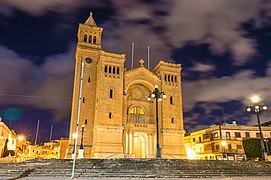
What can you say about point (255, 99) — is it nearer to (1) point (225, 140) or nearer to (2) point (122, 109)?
(2) point (122, 109)

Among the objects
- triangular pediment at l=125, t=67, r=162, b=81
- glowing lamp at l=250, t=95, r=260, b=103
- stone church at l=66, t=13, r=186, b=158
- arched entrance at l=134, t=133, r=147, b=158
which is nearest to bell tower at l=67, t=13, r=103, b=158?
stone church at l=66, t=13, r=186, b=158

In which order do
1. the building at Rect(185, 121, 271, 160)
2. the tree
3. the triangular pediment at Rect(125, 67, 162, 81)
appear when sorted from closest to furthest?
the tree
the triangular pediment at Rect(125, 67, 162, 81)
the building at Rect(185, 121, 271, 160)

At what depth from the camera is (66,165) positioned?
2058 centimetres

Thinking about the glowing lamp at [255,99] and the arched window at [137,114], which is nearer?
the glowing lamp at [255,99]

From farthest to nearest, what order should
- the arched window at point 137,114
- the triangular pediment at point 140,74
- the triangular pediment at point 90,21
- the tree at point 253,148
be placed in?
the triangular pediment at point 90,21
the triangular pediment at point 140,74
the arched window at point 137,114
the tree at point 253,148

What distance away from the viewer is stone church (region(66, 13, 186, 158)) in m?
35.4

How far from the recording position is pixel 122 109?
37.2 meters

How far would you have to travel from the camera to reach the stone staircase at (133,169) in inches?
740

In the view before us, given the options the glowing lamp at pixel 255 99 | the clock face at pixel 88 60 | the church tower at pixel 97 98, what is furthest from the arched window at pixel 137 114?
the glowing lamp at pixel 255 99

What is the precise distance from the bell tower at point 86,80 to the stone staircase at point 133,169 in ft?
48.1

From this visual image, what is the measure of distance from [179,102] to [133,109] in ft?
26.6

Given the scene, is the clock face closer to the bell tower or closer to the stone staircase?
the bell tower

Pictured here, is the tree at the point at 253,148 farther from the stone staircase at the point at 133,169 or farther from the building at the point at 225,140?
the stone staircase at the point at 133,169

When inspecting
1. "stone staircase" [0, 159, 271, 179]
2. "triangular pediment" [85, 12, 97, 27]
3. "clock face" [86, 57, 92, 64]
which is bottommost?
"stone staircase" [0, 159, 271, 179]
